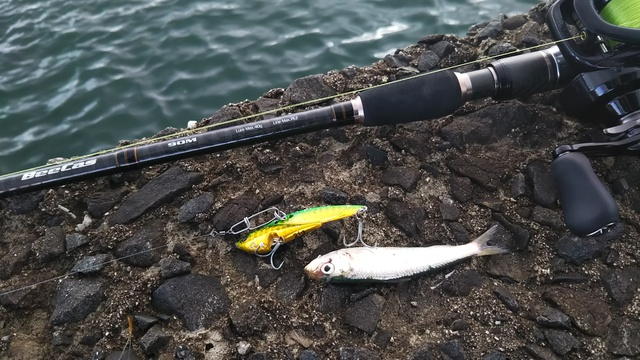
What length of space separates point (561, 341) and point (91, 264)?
330cm

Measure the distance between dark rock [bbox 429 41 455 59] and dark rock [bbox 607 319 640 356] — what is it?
3.03 m

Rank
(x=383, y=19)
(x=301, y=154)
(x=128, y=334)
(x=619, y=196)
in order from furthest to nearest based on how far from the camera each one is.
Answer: (x=383, y=19), (x=301, y=154), (x=619, y=196), (x=128, y=334)

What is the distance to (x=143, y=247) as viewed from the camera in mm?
3896

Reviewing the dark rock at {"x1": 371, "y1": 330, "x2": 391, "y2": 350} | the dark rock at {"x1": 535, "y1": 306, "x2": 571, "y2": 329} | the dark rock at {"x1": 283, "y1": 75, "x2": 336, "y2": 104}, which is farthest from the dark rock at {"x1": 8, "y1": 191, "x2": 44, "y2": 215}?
the dark rock at {"x1": 535, "y1": 306, "x2": 571, "y2": 329}

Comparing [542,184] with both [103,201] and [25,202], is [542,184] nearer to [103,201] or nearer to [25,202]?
[103,201]

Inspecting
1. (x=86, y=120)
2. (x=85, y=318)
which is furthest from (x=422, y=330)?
(x=86, y=120)

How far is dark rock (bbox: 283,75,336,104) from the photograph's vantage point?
196 inches

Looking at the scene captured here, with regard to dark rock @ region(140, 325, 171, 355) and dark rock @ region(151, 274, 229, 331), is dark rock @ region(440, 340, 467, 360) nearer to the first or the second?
dark rock @ region(151, 274, 229, 331)

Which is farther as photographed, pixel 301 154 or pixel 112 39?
pixel 112 39

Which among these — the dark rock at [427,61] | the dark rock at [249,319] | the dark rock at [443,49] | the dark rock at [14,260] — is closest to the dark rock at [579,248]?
the dark rock at [249,319]

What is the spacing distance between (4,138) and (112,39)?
6.79 ft

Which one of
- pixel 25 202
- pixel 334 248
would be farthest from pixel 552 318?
pixel 25 202

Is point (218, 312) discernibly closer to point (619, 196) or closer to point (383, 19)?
point (619, 196)

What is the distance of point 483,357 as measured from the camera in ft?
10.6
